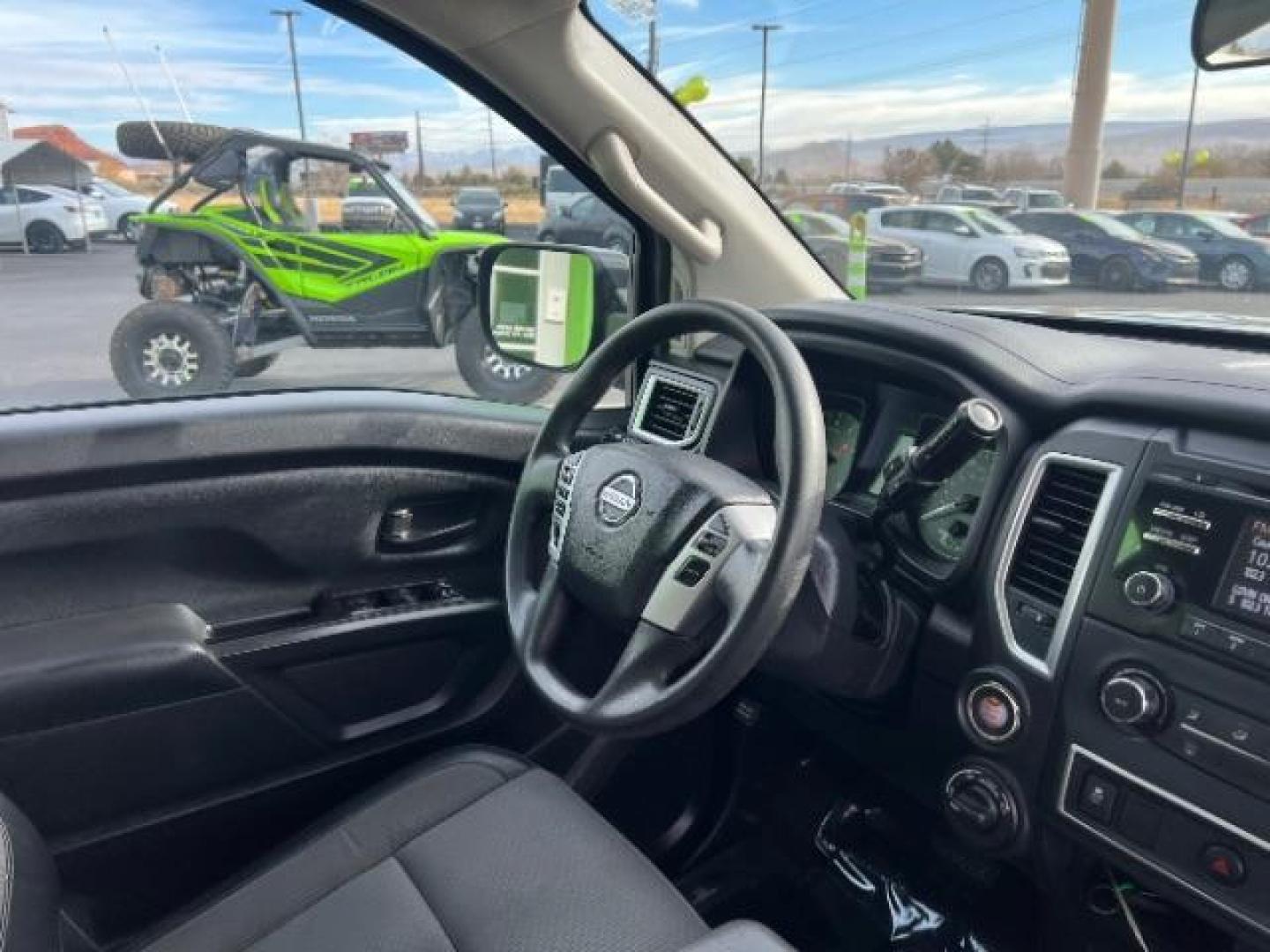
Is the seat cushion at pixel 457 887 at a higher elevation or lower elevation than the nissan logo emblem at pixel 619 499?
lower

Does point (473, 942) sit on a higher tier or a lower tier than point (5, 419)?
lower

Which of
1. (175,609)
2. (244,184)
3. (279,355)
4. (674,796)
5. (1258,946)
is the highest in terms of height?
(244,184)

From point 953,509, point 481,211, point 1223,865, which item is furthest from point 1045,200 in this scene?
point 481,211

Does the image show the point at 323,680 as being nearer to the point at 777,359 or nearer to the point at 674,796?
the point at 674,796

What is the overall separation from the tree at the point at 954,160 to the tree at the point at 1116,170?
0.82ft

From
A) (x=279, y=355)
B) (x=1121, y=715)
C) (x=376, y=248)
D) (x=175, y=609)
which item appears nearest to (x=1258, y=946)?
(x=1121, y=715)

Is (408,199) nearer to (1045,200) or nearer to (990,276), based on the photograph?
(990,276)

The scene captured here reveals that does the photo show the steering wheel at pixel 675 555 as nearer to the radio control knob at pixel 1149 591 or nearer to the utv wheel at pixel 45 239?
the radio control knob at pixel 1149 591

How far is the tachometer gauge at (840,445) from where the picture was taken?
179 centimetres

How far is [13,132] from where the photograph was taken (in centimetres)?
210

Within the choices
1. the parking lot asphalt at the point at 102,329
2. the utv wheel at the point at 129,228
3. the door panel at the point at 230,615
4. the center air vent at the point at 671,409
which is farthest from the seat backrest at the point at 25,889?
the utv wheel at the point at 129,228

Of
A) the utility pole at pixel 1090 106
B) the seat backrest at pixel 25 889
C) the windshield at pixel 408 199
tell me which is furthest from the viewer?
the windshield at pixel 408 199

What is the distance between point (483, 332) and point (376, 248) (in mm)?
1821

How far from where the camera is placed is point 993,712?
1366 millimetres
